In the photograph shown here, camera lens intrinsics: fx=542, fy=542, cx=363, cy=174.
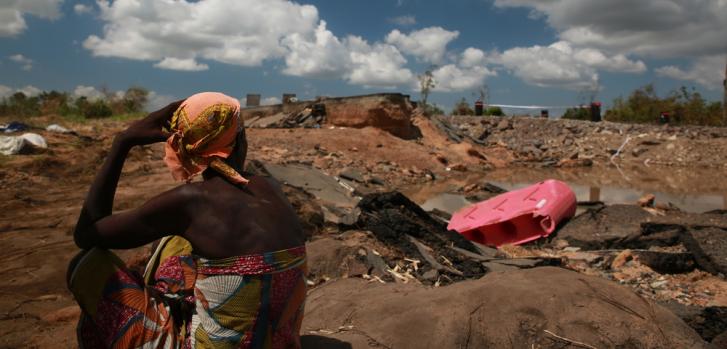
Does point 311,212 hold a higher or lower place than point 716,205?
higher

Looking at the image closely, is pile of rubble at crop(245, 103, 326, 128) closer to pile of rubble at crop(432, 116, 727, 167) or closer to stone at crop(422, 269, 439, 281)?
pile of rubble at crop(432, 116, 727, 167)

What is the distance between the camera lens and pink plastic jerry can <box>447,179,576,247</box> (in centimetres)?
683

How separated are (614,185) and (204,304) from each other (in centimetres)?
1410

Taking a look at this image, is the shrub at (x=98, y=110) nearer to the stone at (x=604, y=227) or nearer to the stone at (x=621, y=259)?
the stone at (x=604, y=227)

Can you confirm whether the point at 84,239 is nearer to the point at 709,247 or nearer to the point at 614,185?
the point at 709,247

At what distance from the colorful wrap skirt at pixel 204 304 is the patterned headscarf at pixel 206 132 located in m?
0.32

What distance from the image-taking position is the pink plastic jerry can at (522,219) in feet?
22.4

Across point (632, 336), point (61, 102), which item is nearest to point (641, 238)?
point (632, 336)

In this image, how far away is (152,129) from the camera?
207 cm

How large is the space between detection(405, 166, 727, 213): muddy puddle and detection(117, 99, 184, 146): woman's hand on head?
310 inches

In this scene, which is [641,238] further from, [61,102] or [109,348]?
[61,102]

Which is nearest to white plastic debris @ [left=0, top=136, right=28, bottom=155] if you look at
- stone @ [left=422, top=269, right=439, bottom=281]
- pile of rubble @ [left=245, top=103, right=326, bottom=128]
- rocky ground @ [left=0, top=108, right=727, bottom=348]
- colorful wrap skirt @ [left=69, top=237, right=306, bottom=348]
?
rocky ground @ [left=0, top=108, right=727, bottom=348]

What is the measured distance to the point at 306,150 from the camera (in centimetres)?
1375

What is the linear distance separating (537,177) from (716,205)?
4614mm
